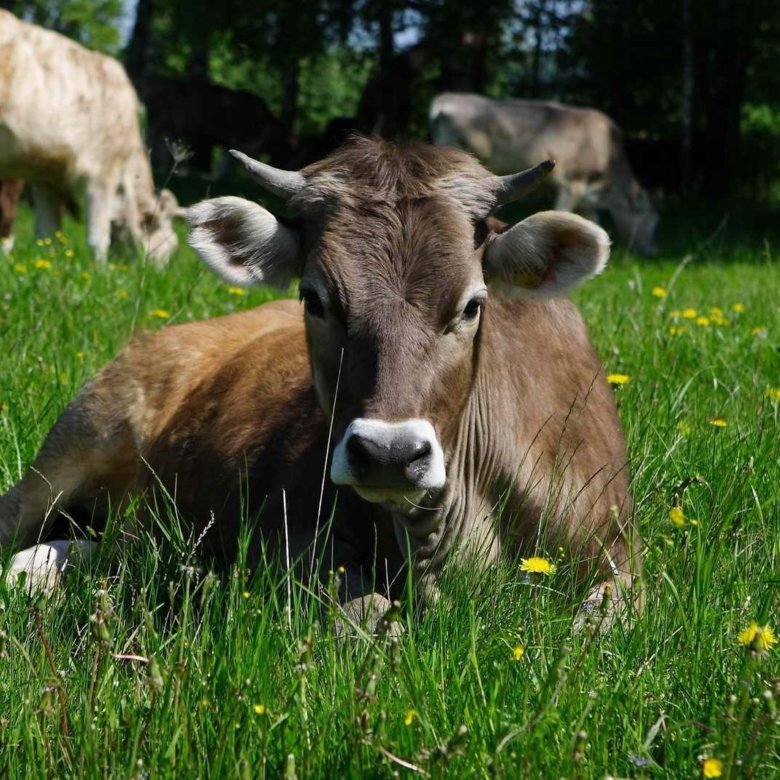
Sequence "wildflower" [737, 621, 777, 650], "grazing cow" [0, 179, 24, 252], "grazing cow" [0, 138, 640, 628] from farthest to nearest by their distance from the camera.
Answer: "grazing cow" [0, 179, 24, 252]
"grazing cow" [0, 138, 640, 628]
"wildflower" [737, 621, 777, 650]

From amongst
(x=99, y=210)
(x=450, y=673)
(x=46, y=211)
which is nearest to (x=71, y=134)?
(x=99, y=210)

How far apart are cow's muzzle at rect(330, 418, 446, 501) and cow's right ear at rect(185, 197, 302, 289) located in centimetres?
80

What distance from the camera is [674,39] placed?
24.2 meters

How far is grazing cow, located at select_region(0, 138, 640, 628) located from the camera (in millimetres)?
3307

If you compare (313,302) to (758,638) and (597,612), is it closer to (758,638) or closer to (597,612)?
(597,612)

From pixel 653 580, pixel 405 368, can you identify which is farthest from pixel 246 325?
pixel 653 580

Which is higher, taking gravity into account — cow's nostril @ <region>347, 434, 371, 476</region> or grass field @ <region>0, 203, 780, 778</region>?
cow's nostril @ <region>347, 434, 371, 476</region>

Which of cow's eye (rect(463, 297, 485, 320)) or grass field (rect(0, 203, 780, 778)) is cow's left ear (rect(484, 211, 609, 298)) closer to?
cow's eye (rect(463, 297, 485, 320))

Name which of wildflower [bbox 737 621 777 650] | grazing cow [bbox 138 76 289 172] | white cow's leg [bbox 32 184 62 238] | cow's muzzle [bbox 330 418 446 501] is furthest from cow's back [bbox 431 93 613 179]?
wildflower [bbox 737 621 777 650]

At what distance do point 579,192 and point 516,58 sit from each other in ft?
29.0

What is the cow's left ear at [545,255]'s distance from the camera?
361 centimetres

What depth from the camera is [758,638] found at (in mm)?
2332

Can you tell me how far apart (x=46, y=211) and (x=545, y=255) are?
957 centimetres

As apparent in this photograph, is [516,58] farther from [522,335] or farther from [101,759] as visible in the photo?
[101,759]
